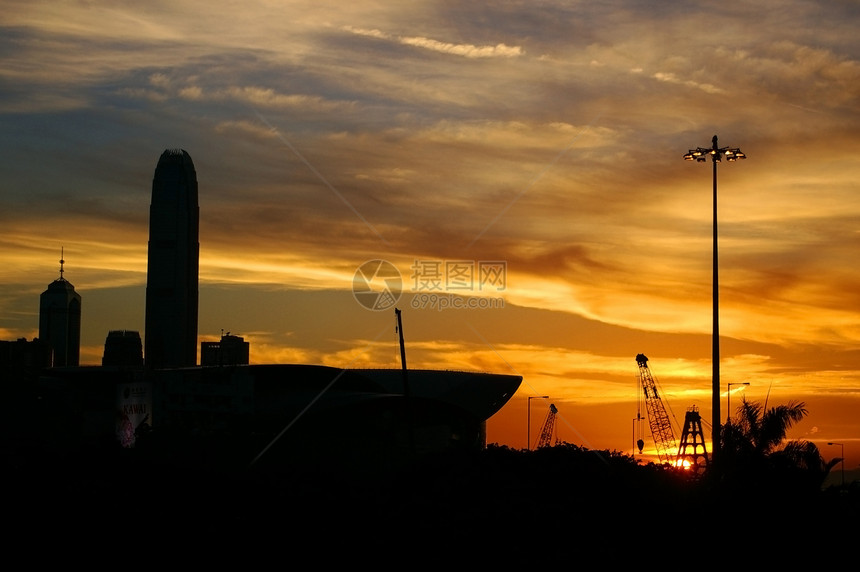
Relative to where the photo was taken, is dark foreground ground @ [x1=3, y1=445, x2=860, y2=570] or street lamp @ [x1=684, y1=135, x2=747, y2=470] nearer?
dark foreground ground @ [x1=3, y1=445, x2=860, y2=570]

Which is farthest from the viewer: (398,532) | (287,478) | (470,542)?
(287,478)

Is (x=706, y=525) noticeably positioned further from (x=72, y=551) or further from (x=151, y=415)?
(x=151, y=415)

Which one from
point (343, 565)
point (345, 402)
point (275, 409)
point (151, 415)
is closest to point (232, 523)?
point (343, 565)

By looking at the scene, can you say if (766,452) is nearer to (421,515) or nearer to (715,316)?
(715,316)

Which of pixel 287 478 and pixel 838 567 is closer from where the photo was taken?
pixel 838 567

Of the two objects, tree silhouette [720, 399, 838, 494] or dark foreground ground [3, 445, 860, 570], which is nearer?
dark foreground ground [3, 445, 860, 570]

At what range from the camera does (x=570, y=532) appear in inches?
1545

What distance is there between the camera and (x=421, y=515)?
4369cm

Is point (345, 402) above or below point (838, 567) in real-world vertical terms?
above

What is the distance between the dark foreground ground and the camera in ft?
121

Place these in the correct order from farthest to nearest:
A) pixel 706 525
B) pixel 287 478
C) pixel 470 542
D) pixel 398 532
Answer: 1. pixel 287 478
2. pixel 706 525
3. pixel 398 532
4. pixel 470 542

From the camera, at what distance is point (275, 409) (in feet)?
486

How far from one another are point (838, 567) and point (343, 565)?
1945 cm

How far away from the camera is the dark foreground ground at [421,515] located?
36812mm
